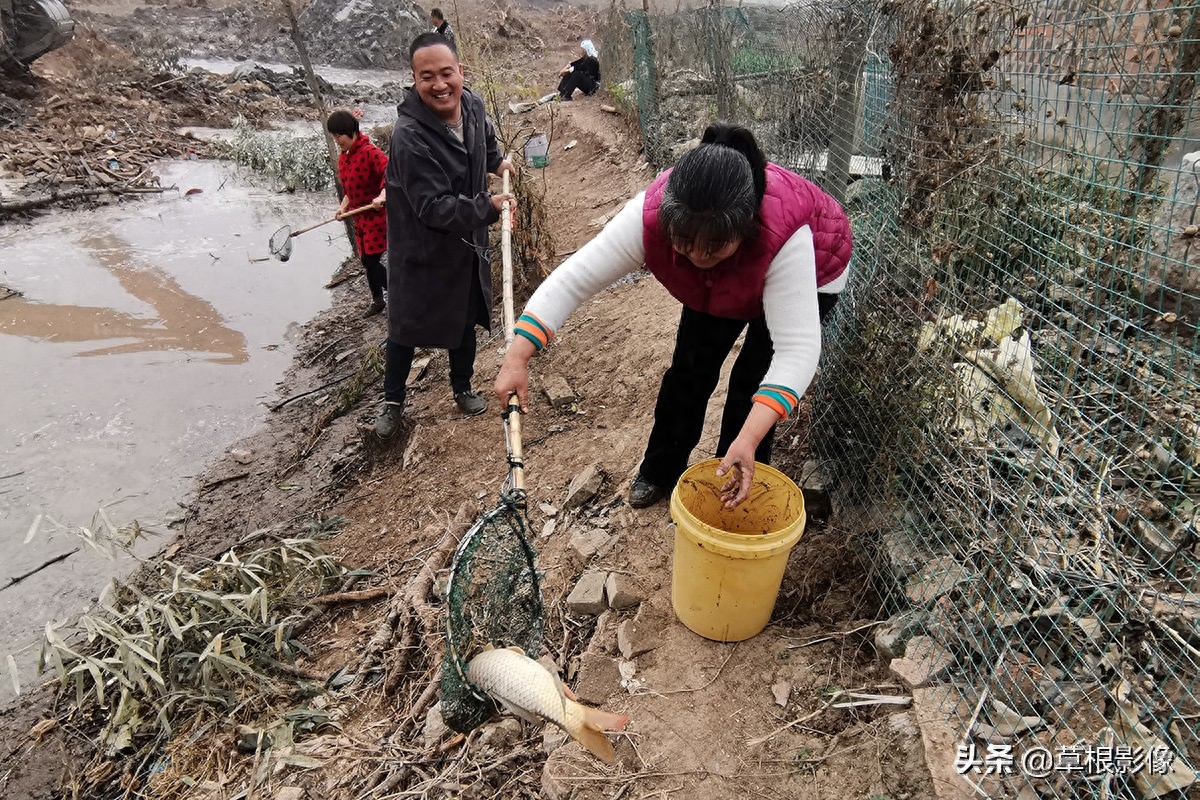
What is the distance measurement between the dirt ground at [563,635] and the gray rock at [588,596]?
0.05 m

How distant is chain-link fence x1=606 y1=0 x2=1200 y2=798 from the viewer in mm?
1469

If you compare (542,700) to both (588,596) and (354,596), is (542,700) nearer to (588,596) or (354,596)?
(588,596)

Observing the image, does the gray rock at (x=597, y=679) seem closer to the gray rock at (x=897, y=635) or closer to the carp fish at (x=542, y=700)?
the carp fish at (x=542, y=700)

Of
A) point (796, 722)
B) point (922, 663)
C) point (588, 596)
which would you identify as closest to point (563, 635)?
point (588, 596)

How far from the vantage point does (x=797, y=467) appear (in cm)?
270

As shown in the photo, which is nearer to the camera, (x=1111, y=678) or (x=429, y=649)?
(x=1111, y=678)

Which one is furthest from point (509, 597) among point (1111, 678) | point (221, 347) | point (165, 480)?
point (221, 347)

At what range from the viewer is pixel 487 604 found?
2117mm

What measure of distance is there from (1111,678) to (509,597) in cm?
161

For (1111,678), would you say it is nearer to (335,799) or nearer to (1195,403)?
(1195,403)

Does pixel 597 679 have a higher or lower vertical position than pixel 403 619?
higher

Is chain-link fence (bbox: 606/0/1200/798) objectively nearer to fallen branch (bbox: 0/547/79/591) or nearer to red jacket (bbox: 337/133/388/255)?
red jacket (bbox: 337/133/388/255)

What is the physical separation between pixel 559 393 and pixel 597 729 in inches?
96.1

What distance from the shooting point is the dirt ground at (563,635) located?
1822 millimetres
